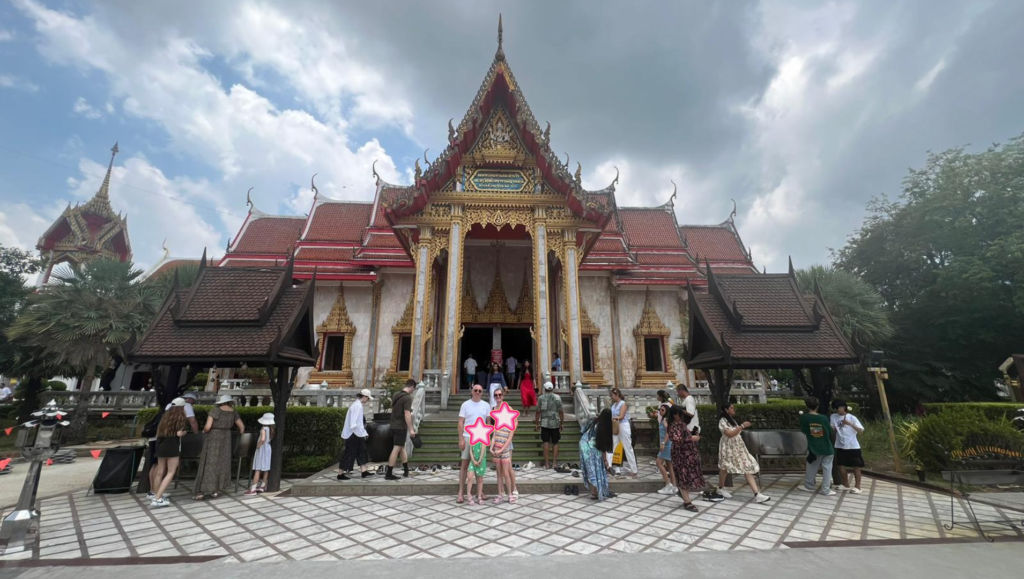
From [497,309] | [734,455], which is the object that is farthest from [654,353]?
[734,455]

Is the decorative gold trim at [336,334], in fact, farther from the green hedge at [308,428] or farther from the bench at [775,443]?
the bench at [775,443]

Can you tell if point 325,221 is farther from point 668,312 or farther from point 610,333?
point 668,312

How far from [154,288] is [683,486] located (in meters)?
17.1

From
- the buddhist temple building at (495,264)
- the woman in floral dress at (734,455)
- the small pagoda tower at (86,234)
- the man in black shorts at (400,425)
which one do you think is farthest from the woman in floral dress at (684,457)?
the small pagoda tower at (86,234)

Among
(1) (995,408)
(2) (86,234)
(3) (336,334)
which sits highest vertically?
(2) (86,234)

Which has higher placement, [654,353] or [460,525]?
[654,353]

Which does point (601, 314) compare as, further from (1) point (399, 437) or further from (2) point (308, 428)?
(2) point (308, 428)

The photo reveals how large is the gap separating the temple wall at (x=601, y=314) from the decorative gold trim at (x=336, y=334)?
8072mm

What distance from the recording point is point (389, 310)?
1470 cm

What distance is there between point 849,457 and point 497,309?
32.2 ft

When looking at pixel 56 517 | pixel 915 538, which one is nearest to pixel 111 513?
pixel 56 517

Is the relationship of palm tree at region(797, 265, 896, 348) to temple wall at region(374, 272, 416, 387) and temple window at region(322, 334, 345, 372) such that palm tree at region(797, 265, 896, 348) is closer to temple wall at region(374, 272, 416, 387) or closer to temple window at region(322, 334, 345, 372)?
temple wall at region(374, 272, 416, 387)

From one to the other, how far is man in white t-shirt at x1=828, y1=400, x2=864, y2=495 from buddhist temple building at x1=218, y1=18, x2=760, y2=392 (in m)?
4.62

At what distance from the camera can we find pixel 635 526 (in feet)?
14.4
